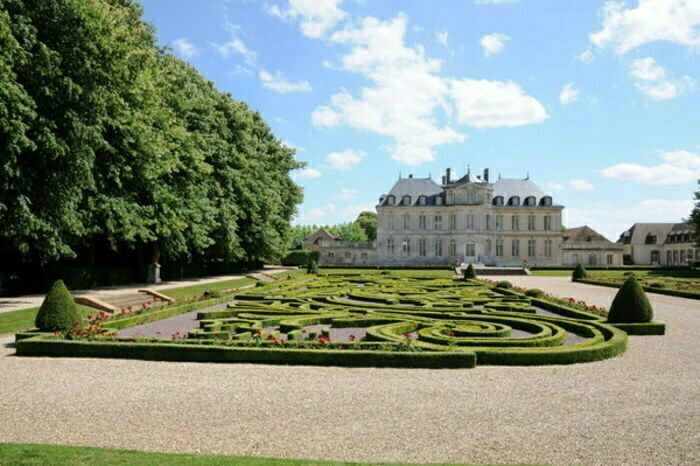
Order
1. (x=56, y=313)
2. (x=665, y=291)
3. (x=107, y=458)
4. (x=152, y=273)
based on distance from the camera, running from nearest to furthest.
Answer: (x=107, y=458) → (x=56, y=313) → (x=665, y=291) → (x=152, y=273)

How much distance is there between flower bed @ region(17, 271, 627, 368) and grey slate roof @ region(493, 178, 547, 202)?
A: 5306 centimetres

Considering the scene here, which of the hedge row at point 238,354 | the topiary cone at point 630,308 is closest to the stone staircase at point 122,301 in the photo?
the hedge row at point 238,354

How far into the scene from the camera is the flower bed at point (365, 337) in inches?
424

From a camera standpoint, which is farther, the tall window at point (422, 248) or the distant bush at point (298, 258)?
the distant bush at point (298, 258)

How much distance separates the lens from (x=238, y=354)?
36.1ft

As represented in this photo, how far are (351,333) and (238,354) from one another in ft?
13.8

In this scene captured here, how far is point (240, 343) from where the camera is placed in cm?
1162

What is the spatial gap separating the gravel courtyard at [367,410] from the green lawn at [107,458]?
1.12 ft

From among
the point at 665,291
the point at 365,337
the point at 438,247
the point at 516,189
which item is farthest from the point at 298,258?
the point at 365,337

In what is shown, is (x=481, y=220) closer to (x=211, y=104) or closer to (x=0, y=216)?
(x=211, y=104)

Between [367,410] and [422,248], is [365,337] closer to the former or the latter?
[367,410]

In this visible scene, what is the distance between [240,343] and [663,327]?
10.5m

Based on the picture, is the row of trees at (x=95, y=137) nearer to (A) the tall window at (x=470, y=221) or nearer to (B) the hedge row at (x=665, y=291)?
(B) the hedge row at (x=665, y=291)

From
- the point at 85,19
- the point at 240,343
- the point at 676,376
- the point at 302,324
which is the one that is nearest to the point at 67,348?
the point at 240,343
